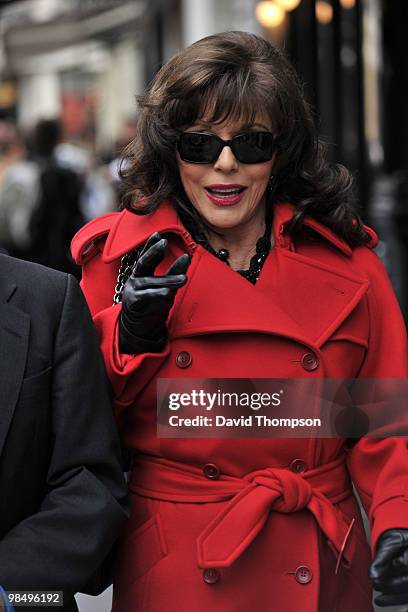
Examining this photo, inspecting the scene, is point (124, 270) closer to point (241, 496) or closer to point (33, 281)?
point (33, 281)

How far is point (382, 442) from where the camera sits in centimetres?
290

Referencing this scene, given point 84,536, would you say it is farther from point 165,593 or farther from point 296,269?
point 296,269

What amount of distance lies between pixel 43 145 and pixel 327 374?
7.53 m

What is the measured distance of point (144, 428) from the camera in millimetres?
2848

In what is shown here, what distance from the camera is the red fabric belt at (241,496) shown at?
275cm

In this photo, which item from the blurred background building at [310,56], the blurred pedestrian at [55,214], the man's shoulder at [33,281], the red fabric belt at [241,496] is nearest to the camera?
the man's shoulder at [33,281]

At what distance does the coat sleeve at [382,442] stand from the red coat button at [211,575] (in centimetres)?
38

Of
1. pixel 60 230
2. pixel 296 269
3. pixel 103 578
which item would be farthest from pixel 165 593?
pixel 60 230

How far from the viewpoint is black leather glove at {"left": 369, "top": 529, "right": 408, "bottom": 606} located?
102 inches

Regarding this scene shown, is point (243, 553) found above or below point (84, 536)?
below

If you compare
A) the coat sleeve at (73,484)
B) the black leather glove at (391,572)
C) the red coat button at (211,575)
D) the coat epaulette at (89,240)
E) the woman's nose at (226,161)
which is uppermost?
the woman's nose at (226,161)

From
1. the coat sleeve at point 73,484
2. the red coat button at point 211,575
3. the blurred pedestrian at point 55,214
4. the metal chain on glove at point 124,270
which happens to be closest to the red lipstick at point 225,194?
the metal chain on glove at point 124,270

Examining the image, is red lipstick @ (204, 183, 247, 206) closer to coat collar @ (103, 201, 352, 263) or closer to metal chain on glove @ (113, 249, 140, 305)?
coat collar @ (103, 201, 352, 263)

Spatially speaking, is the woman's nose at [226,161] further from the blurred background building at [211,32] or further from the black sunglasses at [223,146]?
the blurred background building at [211,32]
